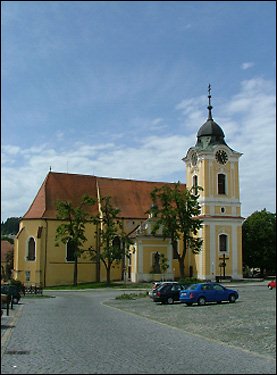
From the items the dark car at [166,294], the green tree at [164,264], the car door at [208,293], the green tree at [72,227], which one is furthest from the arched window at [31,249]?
the car door at [208,293]

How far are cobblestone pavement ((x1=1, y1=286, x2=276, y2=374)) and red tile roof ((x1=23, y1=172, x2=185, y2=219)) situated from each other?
34.7 metres

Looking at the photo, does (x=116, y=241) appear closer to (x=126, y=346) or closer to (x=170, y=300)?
(x=170, y=300)

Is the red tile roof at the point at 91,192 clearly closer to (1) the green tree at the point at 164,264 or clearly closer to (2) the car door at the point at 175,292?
(1) the green tree at the point at 164,264

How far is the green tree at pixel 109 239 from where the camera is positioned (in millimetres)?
49025

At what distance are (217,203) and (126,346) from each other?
41676 millimetres

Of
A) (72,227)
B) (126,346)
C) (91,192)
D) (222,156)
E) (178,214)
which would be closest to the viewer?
(126,346)

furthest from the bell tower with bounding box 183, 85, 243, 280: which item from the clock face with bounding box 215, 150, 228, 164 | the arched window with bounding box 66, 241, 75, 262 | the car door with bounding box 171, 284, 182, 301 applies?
the car door with bounding box 171, 284, 182, 301

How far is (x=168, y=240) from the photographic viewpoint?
52875 mm

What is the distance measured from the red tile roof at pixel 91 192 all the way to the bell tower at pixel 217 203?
8009mm

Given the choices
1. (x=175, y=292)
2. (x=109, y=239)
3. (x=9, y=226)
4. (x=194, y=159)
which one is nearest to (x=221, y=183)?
(x=194, y=159)

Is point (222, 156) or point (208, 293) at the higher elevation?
point (222, 156)

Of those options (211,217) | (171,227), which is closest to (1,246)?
(171,227)

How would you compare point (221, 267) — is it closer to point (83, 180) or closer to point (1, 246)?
point (83, 180)

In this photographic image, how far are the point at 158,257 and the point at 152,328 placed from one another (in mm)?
35284
